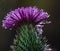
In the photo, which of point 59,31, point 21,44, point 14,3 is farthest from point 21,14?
point 59,31

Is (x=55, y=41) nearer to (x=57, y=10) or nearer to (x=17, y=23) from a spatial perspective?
(x=57, y=10)

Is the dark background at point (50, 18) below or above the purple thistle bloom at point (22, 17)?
above

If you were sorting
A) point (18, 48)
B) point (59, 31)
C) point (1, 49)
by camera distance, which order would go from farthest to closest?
point (59, 31) → point (1, 49) → point (18, 48)

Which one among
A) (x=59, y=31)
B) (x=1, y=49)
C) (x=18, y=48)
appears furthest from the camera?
(x=59, y=31)

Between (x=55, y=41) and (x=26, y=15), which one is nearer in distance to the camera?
(x=26, y=15)

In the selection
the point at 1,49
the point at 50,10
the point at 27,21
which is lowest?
the point at 27,21

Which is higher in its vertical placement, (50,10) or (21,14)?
(50,10)

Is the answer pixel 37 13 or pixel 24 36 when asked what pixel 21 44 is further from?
pixel 37 13

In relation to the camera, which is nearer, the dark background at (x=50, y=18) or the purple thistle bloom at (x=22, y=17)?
the purple thistle bloom at (x=22, y=17)
